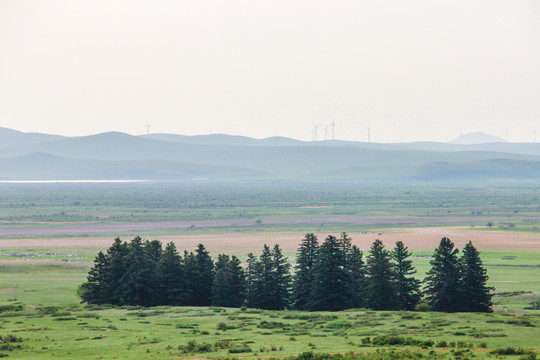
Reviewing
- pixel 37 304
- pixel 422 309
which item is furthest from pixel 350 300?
pixel 37 304

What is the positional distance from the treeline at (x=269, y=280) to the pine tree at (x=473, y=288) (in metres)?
1.24

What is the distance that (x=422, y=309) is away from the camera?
7262 cm

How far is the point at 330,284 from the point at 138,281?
18.9 m

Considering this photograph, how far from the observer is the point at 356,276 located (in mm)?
79688

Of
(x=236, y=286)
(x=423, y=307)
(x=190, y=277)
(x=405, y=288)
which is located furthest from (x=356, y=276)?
(x=190, y=277)

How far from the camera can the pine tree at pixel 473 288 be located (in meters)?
70.2

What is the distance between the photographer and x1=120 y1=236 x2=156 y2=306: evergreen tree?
7900 centimetres

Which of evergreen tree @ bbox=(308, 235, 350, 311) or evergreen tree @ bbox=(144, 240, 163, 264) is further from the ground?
evergreen tree @ bbox=(144, 240, 163, 264)

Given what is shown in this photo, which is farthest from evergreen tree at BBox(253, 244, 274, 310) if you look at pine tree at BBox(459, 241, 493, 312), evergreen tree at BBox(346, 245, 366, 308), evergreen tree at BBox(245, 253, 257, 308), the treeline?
pine tree at BBox(459, 241, 493, 312)

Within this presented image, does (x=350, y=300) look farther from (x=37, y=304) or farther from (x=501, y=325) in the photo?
(x=37, y=304)

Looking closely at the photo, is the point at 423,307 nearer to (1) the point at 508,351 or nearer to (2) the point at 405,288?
(2) the point at 405,288

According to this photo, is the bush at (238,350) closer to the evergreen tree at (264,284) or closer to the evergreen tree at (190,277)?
the evergreen tree at (264,284)

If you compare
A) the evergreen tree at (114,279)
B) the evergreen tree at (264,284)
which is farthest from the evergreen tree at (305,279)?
the evergreen tree at (114,279)

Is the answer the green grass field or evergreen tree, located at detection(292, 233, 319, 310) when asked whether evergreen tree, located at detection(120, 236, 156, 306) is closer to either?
the green grass field
